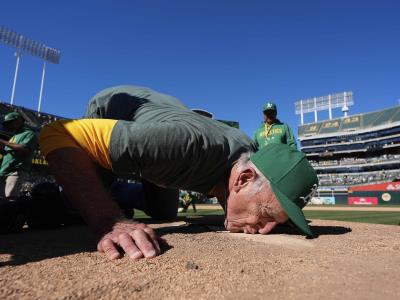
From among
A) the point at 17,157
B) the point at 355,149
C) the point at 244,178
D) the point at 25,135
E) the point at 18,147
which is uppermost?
the point at 355,149

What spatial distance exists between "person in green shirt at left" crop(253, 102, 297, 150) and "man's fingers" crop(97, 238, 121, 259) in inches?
152

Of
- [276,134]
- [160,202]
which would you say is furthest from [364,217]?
[160,202]

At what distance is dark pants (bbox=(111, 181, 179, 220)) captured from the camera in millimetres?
3984

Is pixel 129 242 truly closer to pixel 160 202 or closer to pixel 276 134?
pixel 160 202

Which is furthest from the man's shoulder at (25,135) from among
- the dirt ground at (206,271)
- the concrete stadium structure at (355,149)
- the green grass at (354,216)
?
the concrete stadium structure at (355,149)

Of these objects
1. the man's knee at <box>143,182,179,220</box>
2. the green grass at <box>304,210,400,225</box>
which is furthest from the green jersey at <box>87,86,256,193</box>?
the green grass at <box>304,210,400,225</box>

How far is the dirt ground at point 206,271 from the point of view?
46.2 inches

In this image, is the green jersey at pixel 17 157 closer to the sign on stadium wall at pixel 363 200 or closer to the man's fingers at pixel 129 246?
the man's fingers at pixel 129 246

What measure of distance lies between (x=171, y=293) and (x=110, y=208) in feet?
2.97

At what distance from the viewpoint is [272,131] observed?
534cm

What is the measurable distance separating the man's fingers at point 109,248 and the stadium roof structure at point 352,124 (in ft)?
166

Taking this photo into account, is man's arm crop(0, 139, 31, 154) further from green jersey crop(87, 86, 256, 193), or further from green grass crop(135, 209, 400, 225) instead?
green grass crop(135, 209, 400, 225)

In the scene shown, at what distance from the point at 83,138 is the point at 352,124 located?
185 feet

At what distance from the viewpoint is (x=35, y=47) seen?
3756 cm
